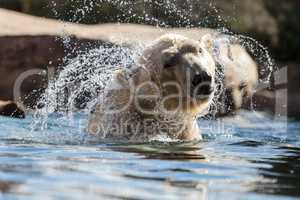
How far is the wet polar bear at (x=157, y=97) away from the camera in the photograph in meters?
7.22

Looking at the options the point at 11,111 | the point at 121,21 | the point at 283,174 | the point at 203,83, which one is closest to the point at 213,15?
the point at 121,21

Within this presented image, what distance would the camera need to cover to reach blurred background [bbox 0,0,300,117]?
58.1 ft

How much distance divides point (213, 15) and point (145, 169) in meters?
14.7

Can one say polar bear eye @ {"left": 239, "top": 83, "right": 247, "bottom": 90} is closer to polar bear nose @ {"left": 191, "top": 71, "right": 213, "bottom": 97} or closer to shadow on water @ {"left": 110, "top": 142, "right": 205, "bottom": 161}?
shadow on water @ {"left": 110, "top": 142, "right": 205, "bottom": 161}

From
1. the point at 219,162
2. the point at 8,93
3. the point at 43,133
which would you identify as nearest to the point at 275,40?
the point at 8,93

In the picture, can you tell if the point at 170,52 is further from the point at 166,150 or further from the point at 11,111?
the point at 11,111

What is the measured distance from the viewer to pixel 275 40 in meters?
20.0

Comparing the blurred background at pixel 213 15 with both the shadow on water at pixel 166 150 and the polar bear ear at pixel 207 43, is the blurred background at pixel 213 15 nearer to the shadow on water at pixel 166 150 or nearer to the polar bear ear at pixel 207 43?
the polar bear ear at pixel 207 43

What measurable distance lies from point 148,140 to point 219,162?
1.50 metres

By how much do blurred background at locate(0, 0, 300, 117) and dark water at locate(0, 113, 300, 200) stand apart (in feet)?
30.3

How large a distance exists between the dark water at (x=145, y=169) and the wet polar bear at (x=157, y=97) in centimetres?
30

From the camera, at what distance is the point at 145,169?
5258mm

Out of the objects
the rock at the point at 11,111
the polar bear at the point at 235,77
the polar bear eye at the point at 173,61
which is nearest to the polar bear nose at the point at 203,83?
the polar bear eye at the point at 173,61

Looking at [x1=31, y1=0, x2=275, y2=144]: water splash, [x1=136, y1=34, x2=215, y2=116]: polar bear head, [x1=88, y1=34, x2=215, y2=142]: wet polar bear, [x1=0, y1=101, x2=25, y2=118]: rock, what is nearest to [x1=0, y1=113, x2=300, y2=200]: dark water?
[x1=88, y1=34, x2=215, y2=142]: wet polar bear
